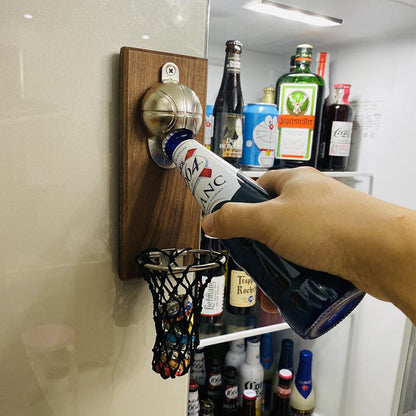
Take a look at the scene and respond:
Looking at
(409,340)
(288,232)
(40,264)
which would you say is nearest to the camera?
(288,232)

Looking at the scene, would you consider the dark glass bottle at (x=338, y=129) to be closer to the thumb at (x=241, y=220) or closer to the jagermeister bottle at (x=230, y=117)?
the jagermeister bottle at (x=230, y=117)

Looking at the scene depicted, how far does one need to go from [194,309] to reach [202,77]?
1.20 ft

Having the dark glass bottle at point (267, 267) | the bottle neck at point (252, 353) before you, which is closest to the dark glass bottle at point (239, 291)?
the bottle neck at point (252, 353)

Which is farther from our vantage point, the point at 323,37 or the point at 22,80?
the point at 323,37

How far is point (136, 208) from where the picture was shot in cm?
62

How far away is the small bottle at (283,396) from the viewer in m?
1.13

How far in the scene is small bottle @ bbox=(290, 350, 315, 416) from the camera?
3.84 ft

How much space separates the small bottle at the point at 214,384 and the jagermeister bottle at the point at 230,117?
0.60 metres

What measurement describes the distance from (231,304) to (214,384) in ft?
0.91

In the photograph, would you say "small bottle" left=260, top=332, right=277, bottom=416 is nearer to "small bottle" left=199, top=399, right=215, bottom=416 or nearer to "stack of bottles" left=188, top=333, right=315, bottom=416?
"stack of bottles" left=188, top=333, right=315, bottom=416

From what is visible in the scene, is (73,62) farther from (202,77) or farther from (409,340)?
(409,340)

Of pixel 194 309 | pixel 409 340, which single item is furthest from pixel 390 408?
pixel 194 309

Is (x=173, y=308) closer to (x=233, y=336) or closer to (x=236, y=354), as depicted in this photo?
(x=233, y=336)

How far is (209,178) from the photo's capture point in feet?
1.74
